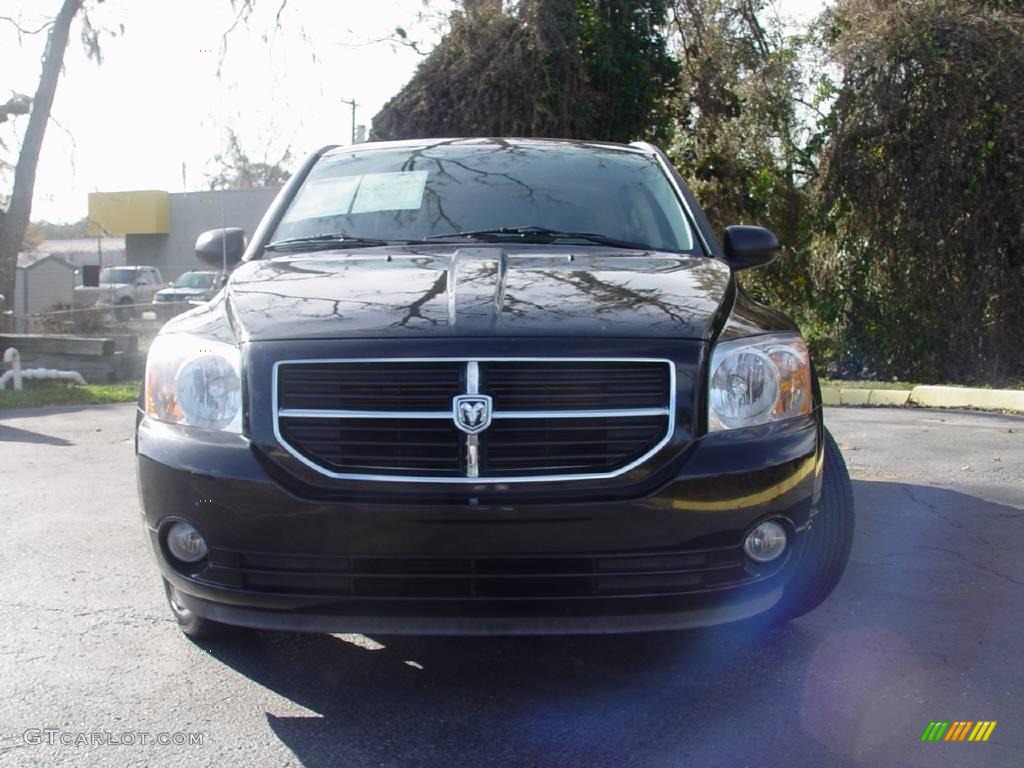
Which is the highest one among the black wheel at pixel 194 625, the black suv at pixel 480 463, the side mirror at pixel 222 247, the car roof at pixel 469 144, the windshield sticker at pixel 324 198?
the car roof at pixel 469 144

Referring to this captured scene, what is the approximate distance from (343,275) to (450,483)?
38.6 inches

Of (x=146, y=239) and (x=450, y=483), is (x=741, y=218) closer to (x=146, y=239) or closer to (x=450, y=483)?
(x=450, y=483)

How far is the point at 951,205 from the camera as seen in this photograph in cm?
1162

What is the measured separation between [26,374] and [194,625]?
1040 centimetres

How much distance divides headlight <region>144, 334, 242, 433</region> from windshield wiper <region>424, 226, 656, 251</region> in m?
1.20

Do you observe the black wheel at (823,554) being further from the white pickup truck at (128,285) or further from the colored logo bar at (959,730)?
the white pickup truck at (128,285)

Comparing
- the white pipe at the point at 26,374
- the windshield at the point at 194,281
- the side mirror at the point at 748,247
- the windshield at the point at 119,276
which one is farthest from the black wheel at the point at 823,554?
the windshield at the point at 119,276

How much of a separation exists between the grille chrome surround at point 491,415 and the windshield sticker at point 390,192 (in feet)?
4.97

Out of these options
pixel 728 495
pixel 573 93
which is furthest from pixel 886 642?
pixel 573 93

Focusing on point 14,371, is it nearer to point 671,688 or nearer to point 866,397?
point 866,397

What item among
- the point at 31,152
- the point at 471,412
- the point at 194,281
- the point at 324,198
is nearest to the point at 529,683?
the point at 471,412

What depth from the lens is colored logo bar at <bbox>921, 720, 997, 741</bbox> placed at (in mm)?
2895

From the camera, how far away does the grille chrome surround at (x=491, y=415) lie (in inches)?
112

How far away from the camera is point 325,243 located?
13.5 ft
